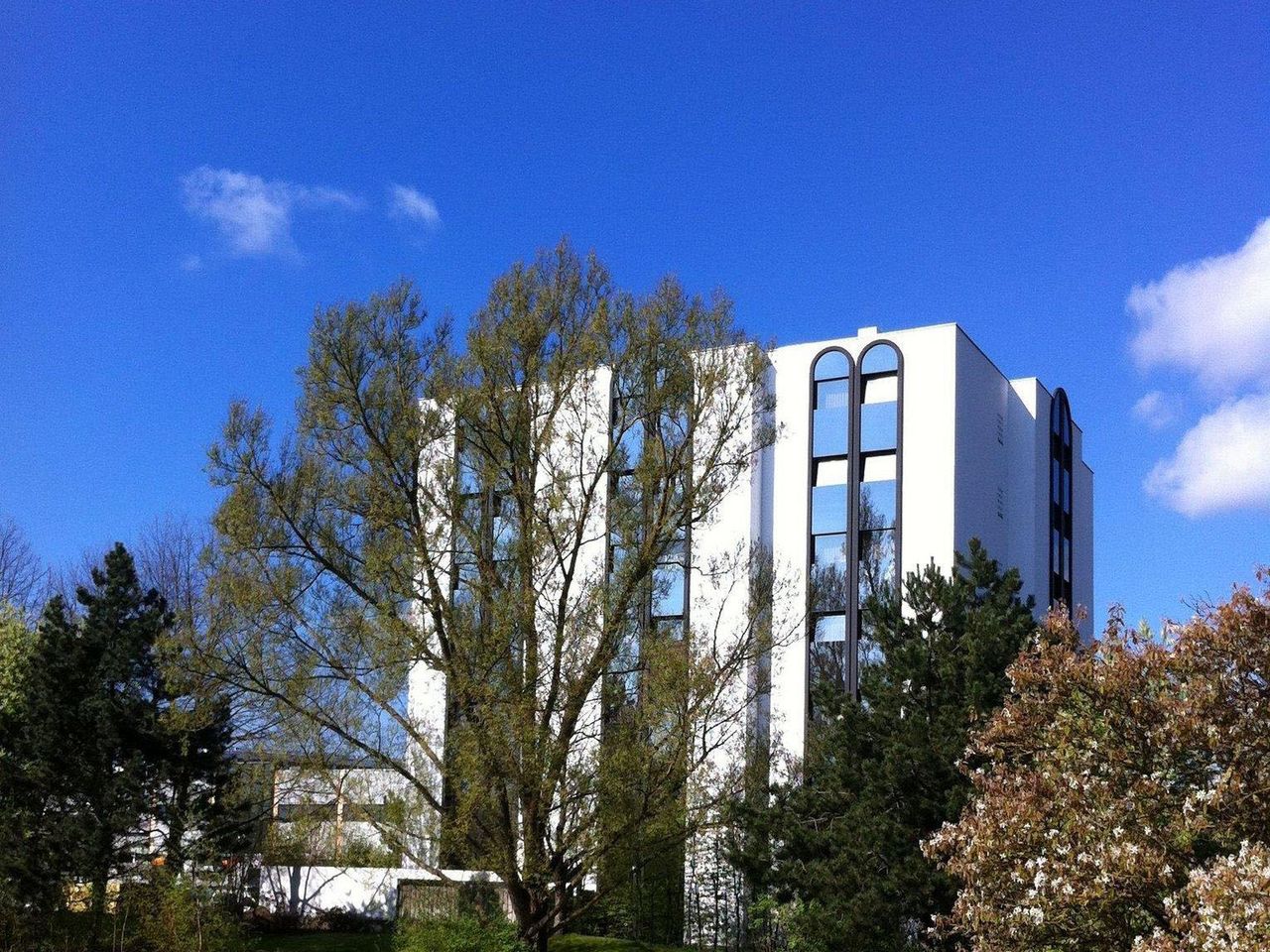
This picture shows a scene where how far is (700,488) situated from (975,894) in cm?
1129

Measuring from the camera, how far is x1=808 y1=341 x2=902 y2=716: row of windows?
1358 inches

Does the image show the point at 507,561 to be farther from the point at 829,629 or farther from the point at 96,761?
the point at 829,629

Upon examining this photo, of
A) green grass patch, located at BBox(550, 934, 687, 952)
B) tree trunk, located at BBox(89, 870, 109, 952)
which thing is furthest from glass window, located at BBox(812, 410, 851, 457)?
tree trunk, located at BBox(89, 870, 109, 952)

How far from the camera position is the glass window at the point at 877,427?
35562 mm

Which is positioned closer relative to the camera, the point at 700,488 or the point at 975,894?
the point at 975,894

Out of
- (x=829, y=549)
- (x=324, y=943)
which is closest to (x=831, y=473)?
(x=829, y=549)

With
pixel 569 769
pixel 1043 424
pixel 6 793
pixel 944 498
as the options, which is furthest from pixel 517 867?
pixel 1043 424

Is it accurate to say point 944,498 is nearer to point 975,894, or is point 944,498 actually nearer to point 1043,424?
point 1043,424

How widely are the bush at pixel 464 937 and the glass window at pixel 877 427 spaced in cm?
1730

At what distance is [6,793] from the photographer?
28.3 metres

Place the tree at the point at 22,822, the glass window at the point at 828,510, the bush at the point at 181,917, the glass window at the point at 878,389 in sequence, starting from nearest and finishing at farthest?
the bush at the point at 181,917 < the tree at the point at 22,822 < the glass window at the point at 828,510 < the glass window at the point at 878,389

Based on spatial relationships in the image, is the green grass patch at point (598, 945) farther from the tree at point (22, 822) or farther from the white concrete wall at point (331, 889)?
the tree at point (22, 822)

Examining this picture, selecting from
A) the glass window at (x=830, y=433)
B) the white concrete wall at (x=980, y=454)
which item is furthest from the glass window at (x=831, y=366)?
the white concrete wall at (x=980, y=454)

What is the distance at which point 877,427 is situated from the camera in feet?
117
